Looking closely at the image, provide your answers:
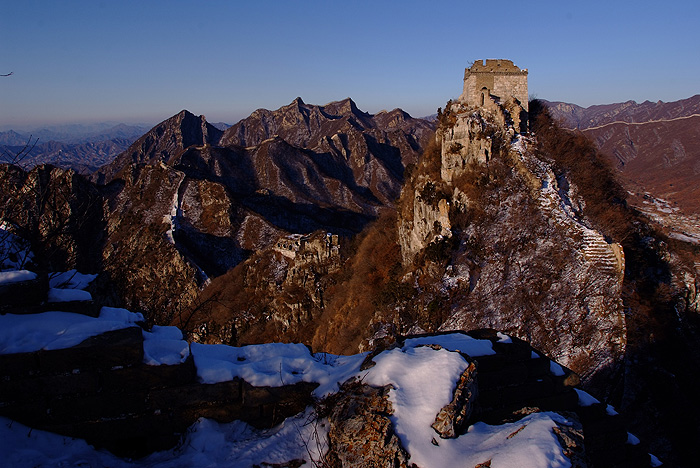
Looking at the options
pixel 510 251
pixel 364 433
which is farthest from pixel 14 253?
pixel 510 251

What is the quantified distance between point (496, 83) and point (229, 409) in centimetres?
3138

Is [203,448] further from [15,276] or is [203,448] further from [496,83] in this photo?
[496,83]

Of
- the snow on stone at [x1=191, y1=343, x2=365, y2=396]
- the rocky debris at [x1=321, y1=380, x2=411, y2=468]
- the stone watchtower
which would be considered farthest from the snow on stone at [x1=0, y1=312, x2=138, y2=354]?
the stone watchtower

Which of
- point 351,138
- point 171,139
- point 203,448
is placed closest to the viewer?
point 203,448

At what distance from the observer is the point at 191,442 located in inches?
212

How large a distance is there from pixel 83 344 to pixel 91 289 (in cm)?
295

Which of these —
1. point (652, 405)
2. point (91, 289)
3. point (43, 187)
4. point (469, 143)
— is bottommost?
point (652, 405)

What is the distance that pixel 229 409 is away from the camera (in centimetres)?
573

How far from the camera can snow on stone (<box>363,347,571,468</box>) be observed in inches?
166

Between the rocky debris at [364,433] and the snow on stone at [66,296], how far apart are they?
4186 millimetres

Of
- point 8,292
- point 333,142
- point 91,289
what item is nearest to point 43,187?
point 91,289

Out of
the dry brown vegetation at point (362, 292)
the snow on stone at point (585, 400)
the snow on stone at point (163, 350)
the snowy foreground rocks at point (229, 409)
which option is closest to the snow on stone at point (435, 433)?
the snowy foreground rocks at point (229, 409)

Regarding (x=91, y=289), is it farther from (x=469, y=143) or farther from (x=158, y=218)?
(x=158, y=218)

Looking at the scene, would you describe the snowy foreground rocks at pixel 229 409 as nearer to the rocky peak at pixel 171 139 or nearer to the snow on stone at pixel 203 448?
the snow on stone at pixel 203 448
